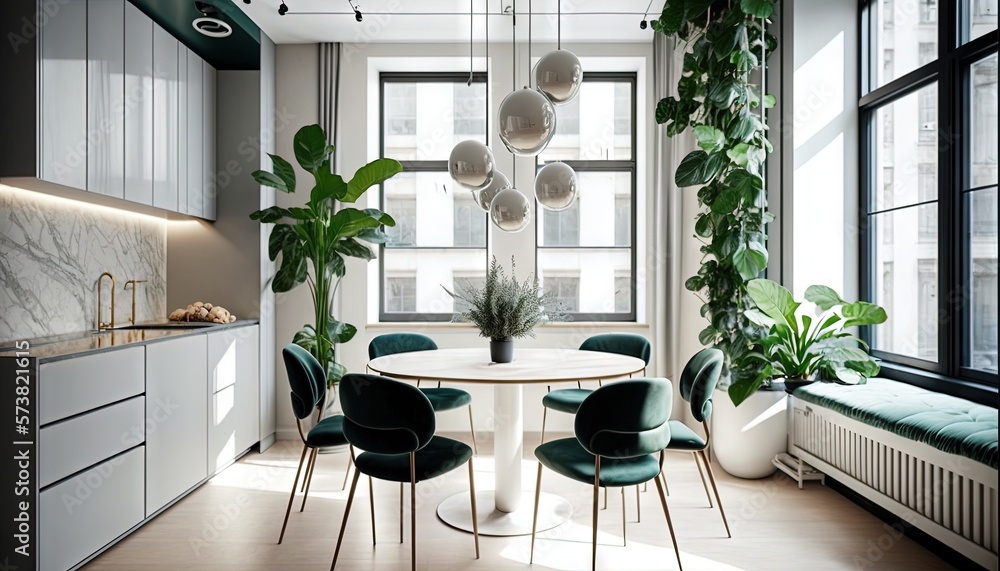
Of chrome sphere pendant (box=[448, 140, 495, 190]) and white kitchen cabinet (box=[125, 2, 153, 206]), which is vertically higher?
white kitchen cabinet (box=[125, 2, 153, 206])

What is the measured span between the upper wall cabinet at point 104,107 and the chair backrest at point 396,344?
1553 mm

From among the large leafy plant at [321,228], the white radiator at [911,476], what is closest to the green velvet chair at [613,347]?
the white radiator at [911,476]

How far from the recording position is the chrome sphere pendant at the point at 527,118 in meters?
2.39

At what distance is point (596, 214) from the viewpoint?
5.15 metres

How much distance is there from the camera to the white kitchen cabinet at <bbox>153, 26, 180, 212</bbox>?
3637 millimetres

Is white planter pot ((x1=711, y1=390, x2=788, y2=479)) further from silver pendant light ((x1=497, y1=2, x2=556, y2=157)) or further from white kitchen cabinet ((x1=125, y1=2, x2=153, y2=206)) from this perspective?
white kitchen cabinet ((x1=125, y1=2, x2=153, y2=206))

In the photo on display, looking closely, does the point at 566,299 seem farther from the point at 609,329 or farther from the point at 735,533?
the point at 735,533

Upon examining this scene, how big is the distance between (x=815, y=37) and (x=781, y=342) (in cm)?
189

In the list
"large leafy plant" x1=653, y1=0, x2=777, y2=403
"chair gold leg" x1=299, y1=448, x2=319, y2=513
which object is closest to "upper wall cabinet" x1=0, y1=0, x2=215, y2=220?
"chair gold leg" x1=299, y1=448, x2=319, y2=513

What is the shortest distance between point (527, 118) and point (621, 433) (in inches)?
50.3

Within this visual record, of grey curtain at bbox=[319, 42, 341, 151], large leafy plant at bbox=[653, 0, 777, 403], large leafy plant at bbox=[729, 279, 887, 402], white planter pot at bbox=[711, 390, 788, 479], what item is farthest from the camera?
grey curtain at bbox=[319, 42, 341, 151]

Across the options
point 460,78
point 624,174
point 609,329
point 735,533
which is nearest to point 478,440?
point 609,329

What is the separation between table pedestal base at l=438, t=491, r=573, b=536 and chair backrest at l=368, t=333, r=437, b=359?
3.23 feet

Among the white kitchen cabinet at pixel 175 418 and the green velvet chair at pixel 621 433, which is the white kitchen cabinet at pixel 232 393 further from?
the green velvet chair at pixel 621 433
